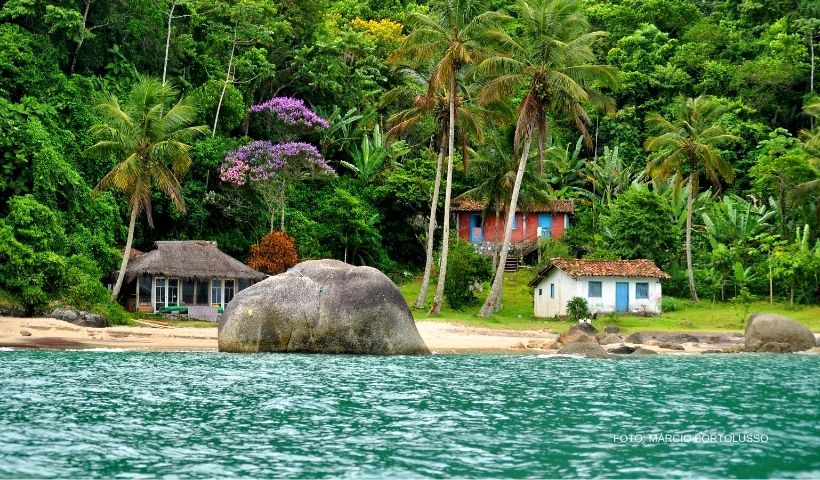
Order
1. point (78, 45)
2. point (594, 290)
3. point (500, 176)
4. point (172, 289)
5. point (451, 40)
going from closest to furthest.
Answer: point (172, 289), point (451, 40), point (594, 290), point (78, 45), point (500, 176)

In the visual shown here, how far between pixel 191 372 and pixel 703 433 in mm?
13708

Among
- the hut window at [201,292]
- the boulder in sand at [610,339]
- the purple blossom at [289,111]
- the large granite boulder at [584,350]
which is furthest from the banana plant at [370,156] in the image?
the large granite boulder at [584,350]

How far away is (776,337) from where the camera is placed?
3556 centimetres

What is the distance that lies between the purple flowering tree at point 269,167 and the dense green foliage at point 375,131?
64.3 inches

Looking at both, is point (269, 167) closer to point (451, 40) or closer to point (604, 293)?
point (451, 40)

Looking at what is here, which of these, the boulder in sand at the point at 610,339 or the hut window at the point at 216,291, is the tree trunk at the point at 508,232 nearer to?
the boulder in sand at the point at 610,339

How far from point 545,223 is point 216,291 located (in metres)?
26.0

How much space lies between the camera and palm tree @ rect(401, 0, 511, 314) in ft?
144

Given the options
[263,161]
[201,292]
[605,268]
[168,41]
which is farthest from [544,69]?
[168,41]

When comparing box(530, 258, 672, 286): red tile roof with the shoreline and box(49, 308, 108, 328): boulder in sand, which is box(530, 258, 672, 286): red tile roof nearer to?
the shoreline

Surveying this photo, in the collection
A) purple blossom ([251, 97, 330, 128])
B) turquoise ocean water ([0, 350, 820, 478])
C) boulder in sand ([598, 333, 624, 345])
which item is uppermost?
purple blossom ([251, 97, 330, 128])

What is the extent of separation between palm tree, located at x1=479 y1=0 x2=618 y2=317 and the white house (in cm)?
346

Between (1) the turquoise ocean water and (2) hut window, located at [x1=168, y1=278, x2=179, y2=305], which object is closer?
(1) the turquoise ocean water

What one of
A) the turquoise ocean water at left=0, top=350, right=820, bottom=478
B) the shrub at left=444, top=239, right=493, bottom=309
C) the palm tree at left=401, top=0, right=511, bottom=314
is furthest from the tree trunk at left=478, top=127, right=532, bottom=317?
the turquoise ocean water at left=0, top=350, right=820, bottom=478
